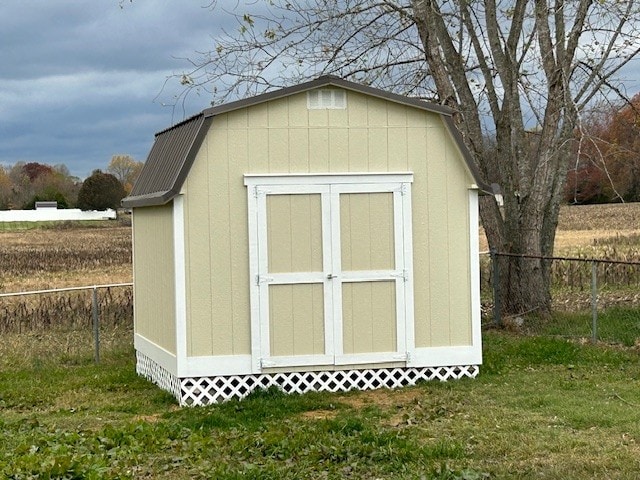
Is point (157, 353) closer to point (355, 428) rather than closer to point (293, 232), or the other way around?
point (293, 232)

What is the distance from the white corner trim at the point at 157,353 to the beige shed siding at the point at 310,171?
386 millimetres

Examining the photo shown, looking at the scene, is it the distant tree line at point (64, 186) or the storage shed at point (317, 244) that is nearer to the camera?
the storage shed at point (317, 244)

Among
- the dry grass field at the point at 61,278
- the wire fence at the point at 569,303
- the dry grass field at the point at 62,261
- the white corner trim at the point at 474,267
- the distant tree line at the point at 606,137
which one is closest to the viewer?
the white corner trim at the point at 474,267

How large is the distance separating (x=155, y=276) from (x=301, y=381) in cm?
227

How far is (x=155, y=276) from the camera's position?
1203 centimetres

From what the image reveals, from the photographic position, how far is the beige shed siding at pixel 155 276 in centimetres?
1116

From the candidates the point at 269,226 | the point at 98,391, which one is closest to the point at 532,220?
the point at 269,226

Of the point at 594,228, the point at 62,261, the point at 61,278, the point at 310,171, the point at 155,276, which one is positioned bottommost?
the point at 61,278

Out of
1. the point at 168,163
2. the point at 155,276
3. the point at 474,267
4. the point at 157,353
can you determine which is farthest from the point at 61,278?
the point at 474,267

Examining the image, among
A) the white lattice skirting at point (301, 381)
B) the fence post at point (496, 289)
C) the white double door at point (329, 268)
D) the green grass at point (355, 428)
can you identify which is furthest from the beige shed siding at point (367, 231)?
the fence post at point (496, 289)

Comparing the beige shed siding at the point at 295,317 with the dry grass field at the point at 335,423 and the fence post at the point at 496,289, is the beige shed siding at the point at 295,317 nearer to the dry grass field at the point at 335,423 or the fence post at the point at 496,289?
the dry grass field at the point at 335,423

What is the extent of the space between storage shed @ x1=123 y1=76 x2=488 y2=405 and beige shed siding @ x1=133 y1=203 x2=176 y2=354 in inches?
3.0

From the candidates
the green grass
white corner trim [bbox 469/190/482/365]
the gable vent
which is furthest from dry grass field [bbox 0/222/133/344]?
white corner trim [bbox 469/190/482/365]

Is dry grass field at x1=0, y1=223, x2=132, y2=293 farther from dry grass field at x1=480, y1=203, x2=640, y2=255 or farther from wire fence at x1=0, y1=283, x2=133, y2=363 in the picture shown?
dry grass field at x1=480, y1=203, x2=640, y2=255
